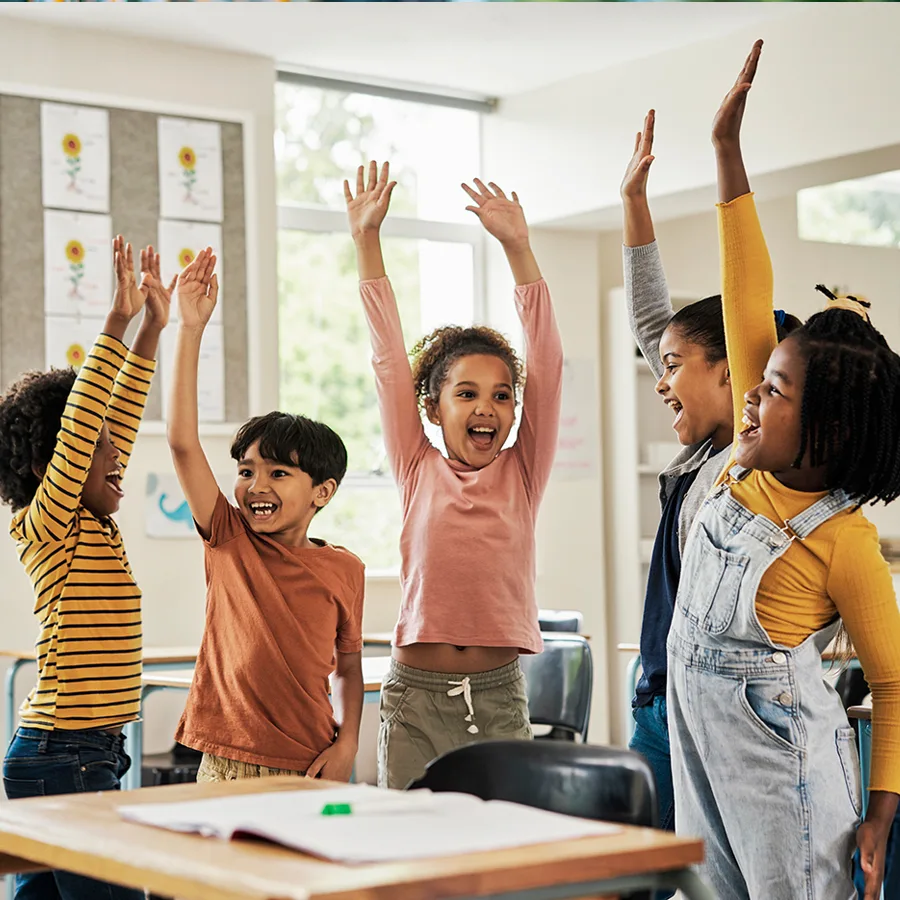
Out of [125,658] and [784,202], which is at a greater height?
[784,202]

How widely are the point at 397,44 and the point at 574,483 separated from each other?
2.09 m

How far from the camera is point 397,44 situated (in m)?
5.37

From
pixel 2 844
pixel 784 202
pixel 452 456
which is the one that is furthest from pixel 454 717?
pixel 784 202

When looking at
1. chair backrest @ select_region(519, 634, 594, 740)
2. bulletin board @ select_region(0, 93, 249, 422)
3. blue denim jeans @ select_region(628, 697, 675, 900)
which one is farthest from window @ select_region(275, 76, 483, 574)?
blue denim jeans @ select_region(628, 697, 675, 900)

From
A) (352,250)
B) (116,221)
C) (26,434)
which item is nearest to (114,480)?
(26,434)

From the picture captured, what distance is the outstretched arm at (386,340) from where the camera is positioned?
239 cm

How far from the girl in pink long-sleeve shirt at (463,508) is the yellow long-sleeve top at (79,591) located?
19.0 inches

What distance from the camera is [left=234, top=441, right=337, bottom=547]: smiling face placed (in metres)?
2.31

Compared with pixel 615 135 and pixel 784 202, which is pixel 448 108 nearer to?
pixel 615 135

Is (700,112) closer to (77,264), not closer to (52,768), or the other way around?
(77,264)

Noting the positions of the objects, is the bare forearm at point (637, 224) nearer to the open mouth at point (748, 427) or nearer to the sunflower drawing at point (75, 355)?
the open mouth at point (748, 427)

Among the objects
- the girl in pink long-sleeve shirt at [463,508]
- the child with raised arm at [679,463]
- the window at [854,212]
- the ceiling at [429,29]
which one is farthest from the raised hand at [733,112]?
the window at [854,212]

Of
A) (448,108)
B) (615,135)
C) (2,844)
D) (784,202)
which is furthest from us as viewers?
(784,202)

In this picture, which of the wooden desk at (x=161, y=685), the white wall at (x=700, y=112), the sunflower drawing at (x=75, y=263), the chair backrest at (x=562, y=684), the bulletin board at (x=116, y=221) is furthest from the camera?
the sunflower drawing at (x=75, y=263)
